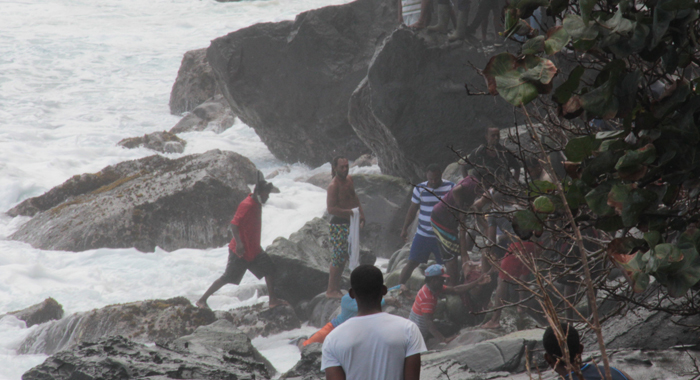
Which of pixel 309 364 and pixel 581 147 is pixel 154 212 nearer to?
pixel 309 364

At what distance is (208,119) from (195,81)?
2.61 meters

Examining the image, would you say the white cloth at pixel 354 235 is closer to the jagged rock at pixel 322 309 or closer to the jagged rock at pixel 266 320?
the jagged rock at pixel 322 309

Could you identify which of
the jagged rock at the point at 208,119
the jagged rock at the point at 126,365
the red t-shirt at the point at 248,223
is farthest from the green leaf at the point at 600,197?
the jagged rock at the point at 208,119

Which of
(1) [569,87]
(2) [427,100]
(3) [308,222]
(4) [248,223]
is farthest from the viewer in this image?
(2) [427,100]

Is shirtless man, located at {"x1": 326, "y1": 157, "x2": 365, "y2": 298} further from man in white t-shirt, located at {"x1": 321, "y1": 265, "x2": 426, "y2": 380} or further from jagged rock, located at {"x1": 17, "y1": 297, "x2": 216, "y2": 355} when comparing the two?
man in white t-shirt, located at {"x1": 321, "y1": 265, "x2": 426, "y2": 380}

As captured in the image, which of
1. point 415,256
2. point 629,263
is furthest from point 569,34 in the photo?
point 415,256

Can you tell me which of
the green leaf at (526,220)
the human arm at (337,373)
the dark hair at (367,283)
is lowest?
the human arm at (337,373)

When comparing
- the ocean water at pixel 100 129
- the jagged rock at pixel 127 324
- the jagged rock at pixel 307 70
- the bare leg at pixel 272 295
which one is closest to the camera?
the jagged rock at pixel 127 324

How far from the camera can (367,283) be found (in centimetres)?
243

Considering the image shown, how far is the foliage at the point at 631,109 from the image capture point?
1411 millimetres

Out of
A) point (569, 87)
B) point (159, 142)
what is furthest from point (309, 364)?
point (159, 142)

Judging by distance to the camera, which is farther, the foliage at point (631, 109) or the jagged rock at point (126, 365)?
the jagged rock at point (126, 365)

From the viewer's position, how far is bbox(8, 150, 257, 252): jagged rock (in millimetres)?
12016

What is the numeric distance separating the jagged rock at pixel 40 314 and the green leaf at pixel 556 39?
369 inches
